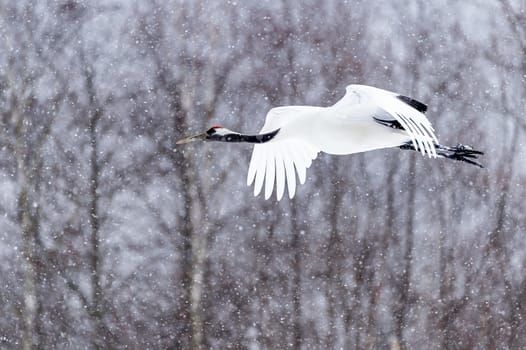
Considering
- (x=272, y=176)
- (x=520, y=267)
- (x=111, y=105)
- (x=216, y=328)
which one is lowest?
(x=216, y=328)

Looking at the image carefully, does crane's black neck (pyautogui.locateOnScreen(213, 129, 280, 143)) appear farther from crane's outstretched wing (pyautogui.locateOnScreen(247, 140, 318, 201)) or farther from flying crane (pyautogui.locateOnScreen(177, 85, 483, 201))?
crane's outstretched wing (pyautogui.locateOnScreen(247, 140, 318, 201))

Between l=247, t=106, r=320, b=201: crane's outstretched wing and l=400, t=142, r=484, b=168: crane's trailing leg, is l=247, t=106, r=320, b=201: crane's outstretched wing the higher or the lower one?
the lower one

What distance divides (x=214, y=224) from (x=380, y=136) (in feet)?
3.51

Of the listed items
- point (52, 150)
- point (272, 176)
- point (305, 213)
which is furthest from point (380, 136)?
point (52, 150)

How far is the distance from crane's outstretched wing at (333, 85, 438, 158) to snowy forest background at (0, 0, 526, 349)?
1008 millimetres

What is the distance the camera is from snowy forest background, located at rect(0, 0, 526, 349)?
2.44 metres

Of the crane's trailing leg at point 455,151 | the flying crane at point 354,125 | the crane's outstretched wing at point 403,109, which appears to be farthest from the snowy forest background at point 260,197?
the crane's outstretched wing at point 403,109

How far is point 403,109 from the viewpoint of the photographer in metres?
1.35

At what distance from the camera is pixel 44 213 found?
2.56 metres

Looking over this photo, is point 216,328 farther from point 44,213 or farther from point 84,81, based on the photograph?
point 84,81

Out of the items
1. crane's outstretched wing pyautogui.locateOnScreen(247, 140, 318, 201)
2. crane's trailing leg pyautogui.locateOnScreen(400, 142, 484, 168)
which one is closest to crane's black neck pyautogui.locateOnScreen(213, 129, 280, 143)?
crane's outstretched wing pyautogui.locateOnScreen(247, 140, 318, 201)

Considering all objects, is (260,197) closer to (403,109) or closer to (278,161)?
(278,161)

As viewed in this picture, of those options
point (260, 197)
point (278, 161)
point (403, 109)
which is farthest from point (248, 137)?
point (260, 197)

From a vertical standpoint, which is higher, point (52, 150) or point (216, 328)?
point (52, 150)
